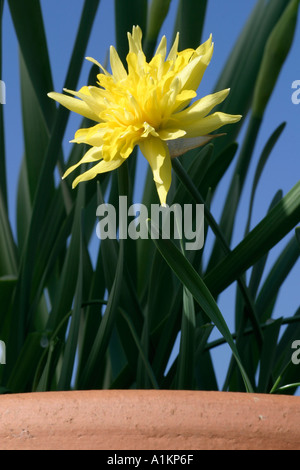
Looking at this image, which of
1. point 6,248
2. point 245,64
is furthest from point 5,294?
point 245,64

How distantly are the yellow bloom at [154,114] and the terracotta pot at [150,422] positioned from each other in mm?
136

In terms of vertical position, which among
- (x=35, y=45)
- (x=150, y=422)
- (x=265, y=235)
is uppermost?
(x=35, y=45)

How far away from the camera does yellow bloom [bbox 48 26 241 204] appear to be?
422mm

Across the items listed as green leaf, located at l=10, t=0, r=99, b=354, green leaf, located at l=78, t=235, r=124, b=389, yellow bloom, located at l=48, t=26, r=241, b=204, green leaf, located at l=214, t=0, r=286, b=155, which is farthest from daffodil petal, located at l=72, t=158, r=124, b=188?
green leaf, located at l=214, t=0, r=286, b=155

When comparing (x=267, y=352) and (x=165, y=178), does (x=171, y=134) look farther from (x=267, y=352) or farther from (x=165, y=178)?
(x=267, y=352)

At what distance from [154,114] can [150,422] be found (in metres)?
0.20

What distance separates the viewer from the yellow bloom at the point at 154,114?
1.38 ft

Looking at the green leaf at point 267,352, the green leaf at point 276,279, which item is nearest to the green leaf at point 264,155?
the green leaf at point 276,279

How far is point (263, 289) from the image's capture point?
0.68 meters

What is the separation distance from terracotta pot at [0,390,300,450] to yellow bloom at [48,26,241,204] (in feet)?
0.45

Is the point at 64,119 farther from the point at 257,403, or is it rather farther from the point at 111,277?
the point at 257,403

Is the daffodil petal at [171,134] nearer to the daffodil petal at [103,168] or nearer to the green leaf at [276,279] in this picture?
the daffodil petal at [103,168]

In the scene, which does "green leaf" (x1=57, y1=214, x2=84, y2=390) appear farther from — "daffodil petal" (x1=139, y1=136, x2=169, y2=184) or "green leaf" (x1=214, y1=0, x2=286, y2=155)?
"green leaf" (x1=214, y1=0, x2=286, y2=155)

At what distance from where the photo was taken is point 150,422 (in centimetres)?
40
